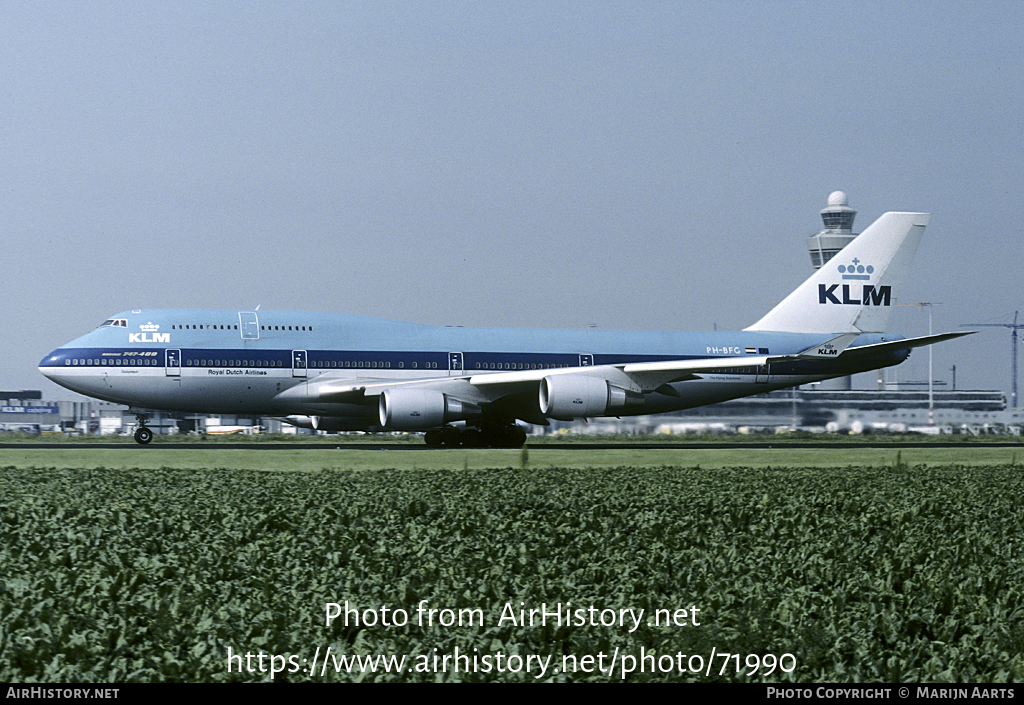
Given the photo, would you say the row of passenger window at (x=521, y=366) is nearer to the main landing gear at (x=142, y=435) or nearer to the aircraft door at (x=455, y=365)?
the aircraft door at (x=455, y=365)

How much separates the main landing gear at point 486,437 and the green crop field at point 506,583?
58.3ft

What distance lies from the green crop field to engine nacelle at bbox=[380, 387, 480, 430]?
14110 millimetres

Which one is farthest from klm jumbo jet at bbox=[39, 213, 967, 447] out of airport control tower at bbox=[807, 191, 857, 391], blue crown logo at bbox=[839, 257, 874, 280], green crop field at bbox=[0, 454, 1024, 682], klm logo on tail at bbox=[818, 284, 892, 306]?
airport control tower at bbox=[807, 191, 857, 391]

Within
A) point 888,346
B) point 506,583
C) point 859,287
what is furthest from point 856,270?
point 506,583

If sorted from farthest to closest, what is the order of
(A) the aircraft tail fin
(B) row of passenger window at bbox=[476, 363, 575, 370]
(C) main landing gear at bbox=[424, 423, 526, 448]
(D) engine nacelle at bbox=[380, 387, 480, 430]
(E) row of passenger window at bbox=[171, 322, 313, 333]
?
(A) the aircraft tail fin
(B) row of passenger window at bbox=[476, 363, 575, 370]
(C) main landing gear at bbox=[424, 423, 526, 448]
(E) row of passenger window at bbox=[171, 322, 313, 333]
(D) engine nacelle at bbox=[380, 387, 480, 430]

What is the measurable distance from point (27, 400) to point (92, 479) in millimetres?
91332

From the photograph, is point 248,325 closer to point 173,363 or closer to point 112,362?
point 173,363

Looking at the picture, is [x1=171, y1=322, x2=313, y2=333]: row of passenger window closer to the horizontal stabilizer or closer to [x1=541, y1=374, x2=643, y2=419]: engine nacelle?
[x1=541, y1=374, x2=643, y2=419]: engine nacelle

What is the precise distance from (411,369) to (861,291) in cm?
1761

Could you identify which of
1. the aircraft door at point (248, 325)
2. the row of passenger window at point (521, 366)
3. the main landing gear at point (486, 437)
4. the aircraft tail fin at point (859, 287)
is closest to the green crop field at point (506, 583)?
the aircraft door at point (248, 325)

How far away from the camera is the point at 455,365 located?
35562 mm

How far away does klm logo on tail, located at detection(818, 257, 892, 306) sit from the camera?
41719 millimetres

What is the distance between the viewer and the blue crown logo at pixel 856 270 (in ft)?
138
